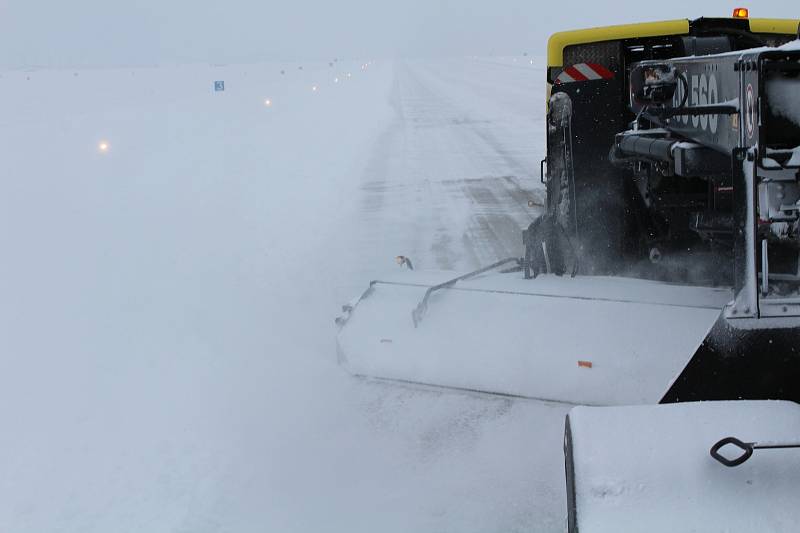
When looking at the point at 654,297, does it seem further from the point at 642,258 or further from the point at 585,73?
the point at 585,73

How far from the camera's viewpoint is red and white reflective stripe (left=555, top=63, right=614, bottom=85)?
538 centimetres

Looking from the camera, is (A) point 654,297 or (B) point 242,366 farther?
(B) point 242,366

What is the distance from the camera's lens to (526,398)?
14.0 feet

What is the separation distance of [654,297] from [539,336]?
2.14 feet

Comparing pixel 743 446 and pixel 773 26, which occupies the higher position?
pixel 773 26

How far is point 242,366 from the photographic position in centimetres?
525

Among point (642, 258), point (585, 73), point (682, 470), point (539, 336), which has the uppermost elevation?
point (585, 73)

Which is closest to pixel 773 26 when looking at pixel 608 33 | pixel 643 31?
pixel 643 31

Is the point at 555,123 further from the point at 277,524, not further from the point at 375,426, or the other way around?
the point at 277,524

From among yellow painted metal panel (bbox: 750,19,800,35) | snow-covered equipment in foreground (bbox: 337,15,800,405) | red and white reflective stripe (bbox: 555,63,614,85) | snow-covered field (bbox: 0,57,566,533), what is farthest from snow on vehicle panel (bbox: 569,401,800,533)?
yellow painted metal panel (bbox: 750,19,800,35)

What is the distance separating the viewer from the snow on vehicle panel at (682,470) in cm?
194

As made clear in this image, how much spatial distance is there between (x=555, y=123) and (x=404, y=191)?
596 cm

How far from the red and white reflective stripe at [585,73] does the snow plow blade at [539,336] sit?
4.36 ft

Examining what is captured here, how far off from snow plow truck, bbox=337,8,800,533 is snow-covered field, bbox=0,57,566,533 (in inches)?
13.3
